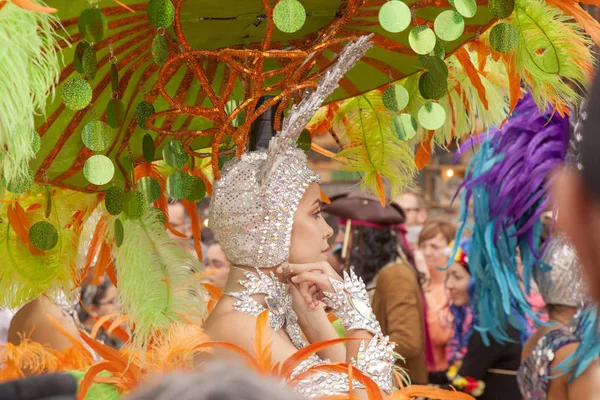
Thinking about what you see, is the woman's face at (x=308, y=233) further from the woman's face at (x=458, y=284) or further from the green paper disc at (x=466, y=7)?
the woman's face at (x=458, y=284)

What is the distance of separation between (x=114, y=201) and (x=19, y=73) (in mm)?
739

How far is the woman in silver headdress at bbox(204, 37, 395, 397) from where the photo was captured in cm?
208

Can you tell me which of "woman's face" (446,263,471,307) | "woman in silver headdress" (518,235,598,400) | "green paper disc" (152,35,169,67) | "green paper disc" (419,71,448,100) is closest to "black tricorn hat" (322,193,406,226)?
"woman's face" (446,263,471,307)

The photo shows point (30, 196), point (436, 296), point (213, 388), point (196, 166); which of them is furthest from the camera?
point (436, 296)

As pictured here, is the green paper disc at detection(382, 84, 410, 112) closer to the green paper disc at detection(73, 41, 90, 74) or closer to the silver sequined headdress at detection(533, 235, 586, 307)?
the green paper disc at detection(73, 41, 90, 74)

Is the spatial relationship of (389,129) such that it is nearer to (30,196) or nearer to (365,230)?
(30,196)

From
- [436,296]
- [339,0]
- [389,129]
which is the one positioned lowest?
[436,296]

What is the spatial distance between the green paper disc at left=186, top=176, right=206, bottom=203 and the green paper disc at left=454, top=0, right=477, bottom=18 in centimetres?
81

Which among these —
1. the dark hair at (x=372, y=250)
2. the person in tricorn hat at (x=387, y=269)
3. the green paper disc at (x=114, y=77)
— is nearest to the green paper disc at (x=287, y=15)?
the green paper disc at (x=114, y=77)

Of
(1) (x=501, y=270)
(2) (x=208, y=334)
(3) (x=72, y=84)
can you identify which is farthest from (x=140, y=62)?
(1) (x=501, y=270)

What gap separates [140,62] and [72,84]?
0.31 m

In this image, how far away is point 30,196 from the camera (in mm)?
2371

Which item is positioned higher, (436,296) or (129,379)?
(129,379)

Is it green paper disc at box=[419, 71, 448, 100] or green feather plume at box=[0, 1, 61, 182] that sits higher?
green paper disc at box=[419, 71, 448, 100]
